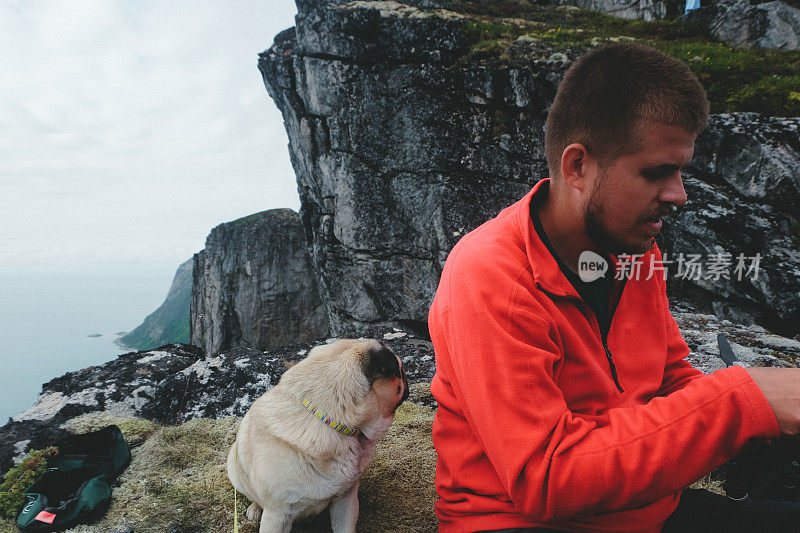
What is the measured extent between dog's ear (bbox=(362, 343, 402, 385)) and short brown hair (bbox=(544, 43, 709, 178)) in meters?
1.71

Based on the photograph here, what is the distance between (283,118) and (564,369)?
25.2 metres

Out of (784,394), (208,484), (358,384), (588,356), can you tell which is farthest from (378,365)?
(208,484)

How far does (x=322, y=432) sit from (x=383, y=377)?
513 millimetres

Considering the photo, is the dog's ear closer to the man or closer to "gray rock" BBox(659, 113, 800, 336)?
the man

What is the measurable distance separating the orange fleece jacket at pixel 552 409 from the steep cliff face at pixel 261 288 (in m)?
30.4

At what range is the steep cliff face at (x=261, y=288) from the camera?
3134 cm

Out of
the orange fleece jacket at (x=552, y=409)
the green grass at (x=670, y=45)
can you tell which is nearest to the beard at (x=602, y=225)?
the orange fleece jacket at (x=552, y=409)

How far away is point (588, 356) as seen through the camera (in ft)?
5.38

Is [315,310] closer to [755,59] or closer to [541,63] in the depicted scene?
[541,63]

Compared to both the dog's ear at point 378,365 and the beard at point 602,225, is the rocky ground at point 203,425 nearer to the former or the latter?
the dog's ear at point 378,365

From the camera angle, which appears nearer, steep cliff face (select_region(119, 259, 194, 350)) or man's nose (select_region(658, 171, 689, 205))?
man's nose (select_region(658, 171, 689, 205))

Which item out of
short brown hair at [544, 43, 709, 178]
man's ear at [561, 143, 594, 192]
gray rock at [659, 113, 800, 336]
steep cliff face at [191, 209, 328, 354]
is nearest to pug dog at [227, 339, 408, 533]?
man's ear at [561, 143, 594, 192]

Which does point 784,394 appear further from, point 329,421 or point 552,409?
point 329,421

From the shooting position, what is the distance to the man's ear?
162cm
